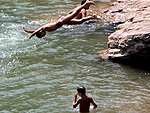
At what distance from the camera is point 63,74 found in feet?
38.4

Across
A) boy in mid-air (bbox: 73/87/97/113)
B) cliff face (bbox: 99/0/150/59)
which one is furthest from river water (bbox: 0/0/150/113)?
boy in mid-air (bbox: 73/87/97/113)

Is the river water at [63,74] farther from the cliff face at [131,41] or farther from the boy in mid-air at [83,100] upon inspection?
the boy in mid-air at [83,100]

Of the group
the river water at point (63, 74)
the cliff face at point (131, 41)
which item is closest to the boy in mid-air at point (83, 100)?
the river water at point (63, 74)

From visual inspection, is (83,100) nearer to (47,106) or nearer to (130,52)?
(47,106)

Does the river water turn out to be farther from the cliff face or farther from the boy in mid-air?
the boy in mid-air

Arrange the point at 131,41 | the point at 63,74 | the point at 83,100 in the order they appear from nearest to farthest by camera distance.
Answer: the point at 83,100 → the point at 63,74 → the point at 131,41

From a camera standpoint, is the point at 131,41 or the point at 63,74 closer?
the point at 63,74

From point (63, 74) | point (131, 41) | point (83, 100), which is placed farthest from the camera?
point (131, 41)

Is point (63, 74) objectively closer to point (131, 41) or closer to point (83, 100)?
point (131, 41)

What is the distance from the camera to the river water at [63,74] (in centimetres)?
943

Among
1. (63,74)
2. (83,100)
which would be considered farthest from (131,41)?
(83,100)

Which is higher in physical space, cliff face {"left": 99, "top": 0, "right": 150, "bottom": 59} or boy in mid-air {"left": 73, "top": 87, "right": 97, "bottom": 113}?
cliff face {"left": 99, "top": 0, "right": 150, "bottom": 59}

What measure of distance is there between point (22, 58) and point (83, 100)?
19.0ft

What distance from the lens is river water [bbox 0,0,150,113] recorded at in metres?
9.43
